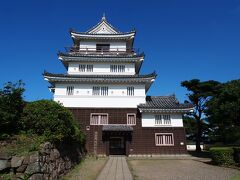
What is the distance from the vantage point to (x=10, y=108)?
12031 mm

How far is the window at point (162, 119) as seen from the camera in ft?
92.6

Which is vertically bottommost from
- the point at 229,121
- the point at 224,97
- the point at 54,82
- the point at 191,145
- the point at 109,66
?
the point at 191,145

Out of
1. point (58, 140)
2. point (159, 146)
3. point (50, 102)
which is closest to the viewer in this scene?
point (58, 140)

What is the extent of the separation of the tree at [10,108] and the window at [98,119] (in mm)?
15124

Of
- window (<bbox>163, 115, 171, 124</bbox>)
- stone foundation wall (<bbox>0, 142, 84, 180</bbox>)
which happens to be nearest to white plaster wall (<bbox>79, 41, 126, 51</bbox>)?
window (<bbox>163, 115, 171, 124</bbox>)

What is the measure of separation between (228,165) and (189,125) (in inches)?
1183

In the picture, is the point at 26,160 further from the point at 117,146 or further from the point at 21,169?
the point at 117,146

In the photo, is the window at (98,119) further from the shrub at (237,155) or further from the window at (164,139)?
the shrub at (237,155)

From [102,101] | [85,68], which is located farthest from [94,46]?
[102,101]

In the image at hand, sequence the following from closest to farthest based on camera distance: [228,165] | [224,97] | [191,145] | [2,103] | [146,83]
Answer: [2,103] → [228,165] → [224,97] → [146,83] → [191,145]

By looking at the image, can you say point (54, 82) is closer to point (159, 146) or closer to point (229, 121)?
point (159, 146)

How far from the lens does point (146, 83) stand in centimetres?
2936

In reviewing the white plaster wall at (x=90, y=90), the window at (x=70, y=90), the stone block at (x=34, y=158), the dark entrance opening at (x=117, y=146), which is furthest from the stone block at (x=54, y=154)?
the dark entrance opening at (x=117, y=146)

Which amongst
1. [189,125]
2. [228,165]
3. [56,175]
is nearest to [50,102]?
[56,175]
